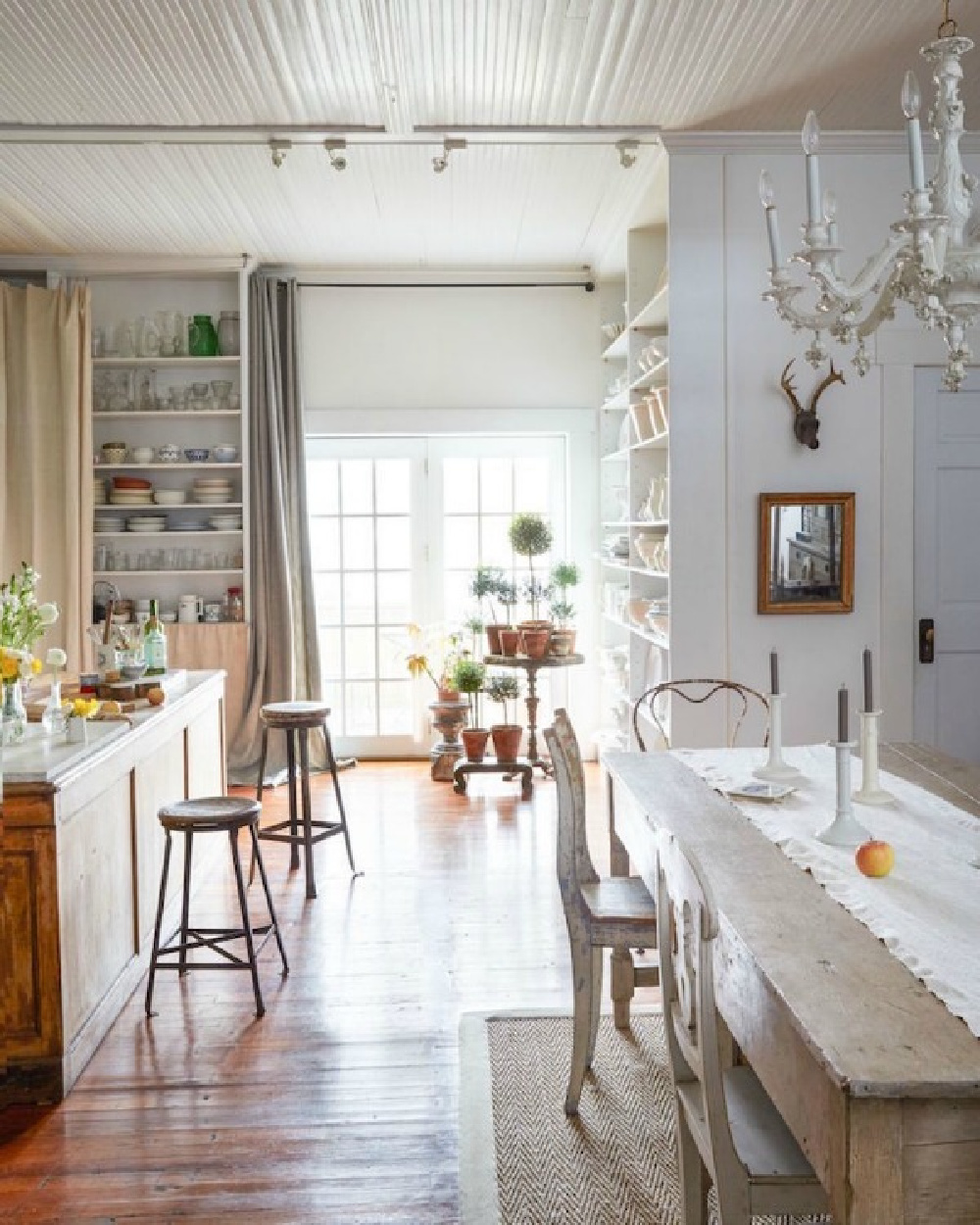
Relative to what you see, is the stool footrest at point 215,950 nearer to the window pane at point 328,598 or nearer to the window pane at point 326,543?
the window pane at point 328,598

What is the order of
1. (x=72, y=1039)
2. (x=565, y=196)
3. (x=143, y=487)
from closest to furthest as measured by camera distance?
(x=72, y=1039), (x=565, y=196), (x=143, y=487)

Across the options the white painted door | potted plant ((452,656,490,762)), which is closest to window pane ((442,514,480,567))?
potted plant ((452,656,490,762))

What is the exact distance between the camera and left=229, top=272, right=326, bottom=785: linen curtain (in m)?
7.27

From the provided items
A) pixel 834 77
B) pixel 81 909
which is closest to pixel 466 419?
pixel 834 77

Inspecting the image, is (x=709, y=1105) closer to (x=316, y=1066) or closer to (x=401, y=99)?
(x=316, y=1066)

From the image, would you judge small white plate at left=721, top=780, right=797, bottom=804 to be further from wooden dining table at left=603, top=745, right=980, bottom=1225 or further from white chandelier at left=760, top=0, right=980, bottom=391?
white chandelier at left=760, top=0, right=980, bottom=391

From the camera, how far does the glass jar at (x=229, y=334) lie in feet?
24.0

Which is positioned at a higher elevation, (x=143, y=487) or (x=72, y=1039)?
(x=143, y=487)

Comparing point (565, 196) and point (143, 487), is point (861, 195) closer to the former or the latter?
point (565, 196)

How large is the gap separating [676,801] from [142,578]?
518cm

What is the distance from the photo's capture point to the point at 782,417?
16.7 feet

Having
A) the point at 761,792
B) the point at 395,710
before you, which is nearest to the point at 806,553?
the point at 761,792

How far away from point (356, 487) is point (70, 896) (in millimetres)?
4748

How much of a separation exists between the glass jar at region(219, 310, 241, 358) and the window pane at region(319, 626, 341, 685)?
1.81m
